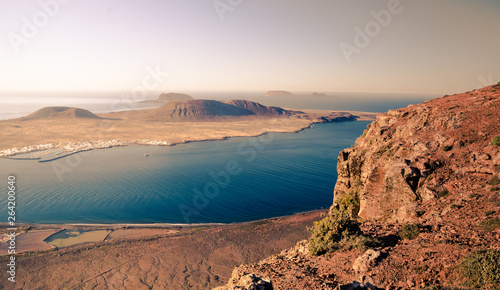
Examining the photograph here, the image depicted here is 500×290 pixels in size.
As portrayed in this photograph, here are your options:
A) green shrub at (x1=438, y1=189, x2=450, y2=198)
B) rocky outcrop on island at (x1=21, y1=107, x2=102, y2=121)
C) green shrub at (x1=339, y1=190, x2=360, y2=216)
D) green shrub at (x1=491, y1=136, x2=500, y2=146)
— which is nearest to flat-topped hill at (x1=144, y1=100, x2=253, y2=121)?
rocky outcrop on island at (x1=21, y1=107, x2=102, y2=121)

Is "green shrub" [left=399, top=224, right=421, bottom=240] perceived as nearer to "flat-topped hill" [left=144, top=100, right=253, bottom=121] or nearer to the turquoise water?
the turquoise water

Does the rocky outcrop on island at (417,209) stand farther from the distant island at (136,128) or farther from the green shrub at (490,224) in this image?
the distant island at (136,128)

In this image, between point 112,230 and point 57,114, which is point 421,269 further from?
point 57,114

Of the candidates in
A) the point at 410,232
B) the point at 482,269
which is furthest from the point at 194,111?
the point at 482,269

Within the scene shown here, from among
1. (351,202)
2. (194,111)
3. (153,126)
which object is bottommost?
(351,202)

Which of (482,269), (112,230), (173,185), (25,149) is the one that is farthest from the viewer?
(25,149)

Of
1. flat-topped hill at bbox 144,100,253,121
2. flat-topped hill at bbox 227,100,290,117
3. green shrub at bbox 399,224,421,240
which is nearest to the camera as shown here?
green shrub at bbox 399,224,421,240

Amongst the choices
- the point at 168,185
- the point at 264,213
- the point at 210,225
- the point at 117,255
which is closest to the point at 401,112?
the point at 264,213
